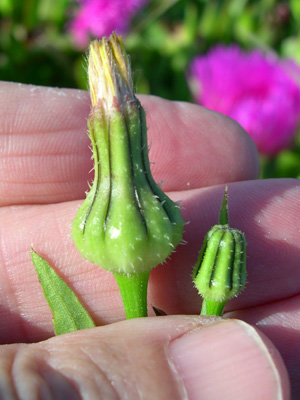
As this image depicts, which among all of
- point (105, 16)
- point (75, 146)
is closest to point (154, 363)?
point (75, 146)

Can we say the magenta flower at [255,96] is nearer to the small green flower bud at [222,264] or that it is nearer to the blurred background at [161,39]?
the blurred background at [161,39]

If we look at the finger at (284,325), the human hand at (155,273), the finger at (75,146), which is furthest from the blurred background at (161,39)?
the finger at (284,325)

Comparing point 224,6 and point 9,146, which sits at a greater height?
point 224,6

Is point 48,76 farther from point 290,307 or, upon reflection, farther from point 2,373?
point 2,373

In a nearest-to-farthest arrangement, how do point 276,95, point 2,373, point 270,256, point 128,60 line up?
point 2,373 → point 128,60 → point 270,256 → point 276,95

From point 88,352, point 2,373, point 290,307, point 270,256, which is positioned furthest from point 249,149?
point 2,373

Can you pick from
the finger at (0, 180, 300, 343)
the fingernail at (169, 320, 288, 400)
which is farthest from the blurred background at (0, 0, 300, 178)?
the fingernail at (169, 320, 288, 400)
